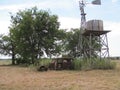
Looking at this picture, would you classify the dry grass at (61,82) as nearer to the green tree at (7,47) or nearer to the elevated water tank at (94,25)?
the elevated water tank at (94,25)

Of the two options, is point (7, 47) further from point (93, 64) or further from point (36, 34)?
point (93, 64)

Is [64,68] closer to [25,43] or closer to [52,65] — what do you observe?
[52,65]

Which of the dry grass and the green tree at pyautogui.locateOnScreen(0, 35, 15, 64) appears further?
the green tree at pyautogui.locateOnScreen(0, 35, 15, 64)

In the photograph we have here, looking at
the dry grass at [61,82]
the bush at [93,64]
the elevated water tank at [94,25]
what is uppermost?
the elevated water tank at [94,25]

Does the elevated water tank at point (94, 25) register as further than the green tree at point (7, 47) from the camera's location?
No

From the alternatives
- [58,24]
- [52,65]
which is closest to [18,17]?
[58,24]

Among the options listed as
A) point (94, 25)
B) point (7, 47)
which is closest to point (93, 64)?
point (94, 25)

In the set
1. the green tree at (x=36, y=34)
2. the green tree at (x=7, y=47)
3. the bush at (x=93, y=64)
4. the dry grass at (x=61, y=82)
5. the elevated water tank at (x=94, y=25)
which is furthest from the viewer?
the green tree at (x=7, y=47)

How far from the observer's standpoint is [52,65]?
39500 millimetres

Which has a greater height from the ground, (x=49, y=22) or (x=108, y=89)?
(x=49, y=22)

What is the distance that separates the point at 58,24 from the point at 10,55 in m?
18.1

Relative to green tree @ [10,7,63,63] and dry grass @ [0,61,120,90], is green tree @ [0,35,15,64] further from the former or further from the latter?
dry grass @ [0,61,120,90]

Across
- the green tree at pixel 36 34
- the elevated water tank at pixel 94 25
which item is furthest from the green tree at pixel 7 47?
the elevated water tank at pixel 94 25

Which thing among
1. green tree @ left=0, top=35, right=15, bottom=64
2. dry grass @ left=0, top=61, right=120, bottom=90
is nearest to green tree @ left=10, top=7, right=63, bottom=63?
green tree @ left=0, top=35, right=15, bottom=64
